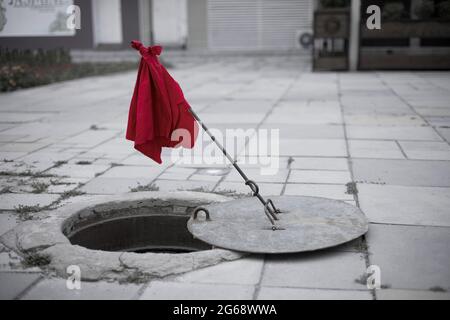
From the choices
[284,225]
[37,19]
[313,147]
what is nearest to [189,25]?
[37,19]

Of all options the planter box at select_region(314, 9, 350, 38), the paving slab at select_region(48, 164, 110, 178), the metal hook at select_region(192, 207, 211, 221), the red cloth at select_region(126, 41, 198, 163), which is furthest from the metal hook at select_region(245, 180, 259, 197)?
→ the planter box at select_region(314, 9, 350, 38)

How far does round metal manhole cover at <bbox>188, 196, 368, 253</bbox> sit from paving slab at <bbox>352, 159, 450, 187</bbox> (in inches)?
37.7

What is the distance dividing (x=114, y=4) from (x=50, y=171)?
18.4 meters

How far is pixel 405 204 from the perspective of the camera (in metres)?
4.13

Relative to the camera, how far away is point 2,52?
47.4 feet

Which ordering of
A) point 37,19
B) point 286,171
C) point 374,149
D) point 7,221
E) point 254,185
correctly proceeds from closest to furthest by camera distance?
point 254,185 → point 7,221 → point 286,171 → point 374,149 → point 37,19

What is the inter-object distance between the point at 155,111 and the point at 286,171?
1.89 meters

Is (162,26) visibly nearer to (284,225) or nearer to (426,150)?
(426,150)

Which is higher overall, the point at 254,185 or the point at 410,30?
the point at 410,30

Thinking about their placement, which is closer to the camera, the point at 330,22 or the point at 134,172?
the point at 134,172
